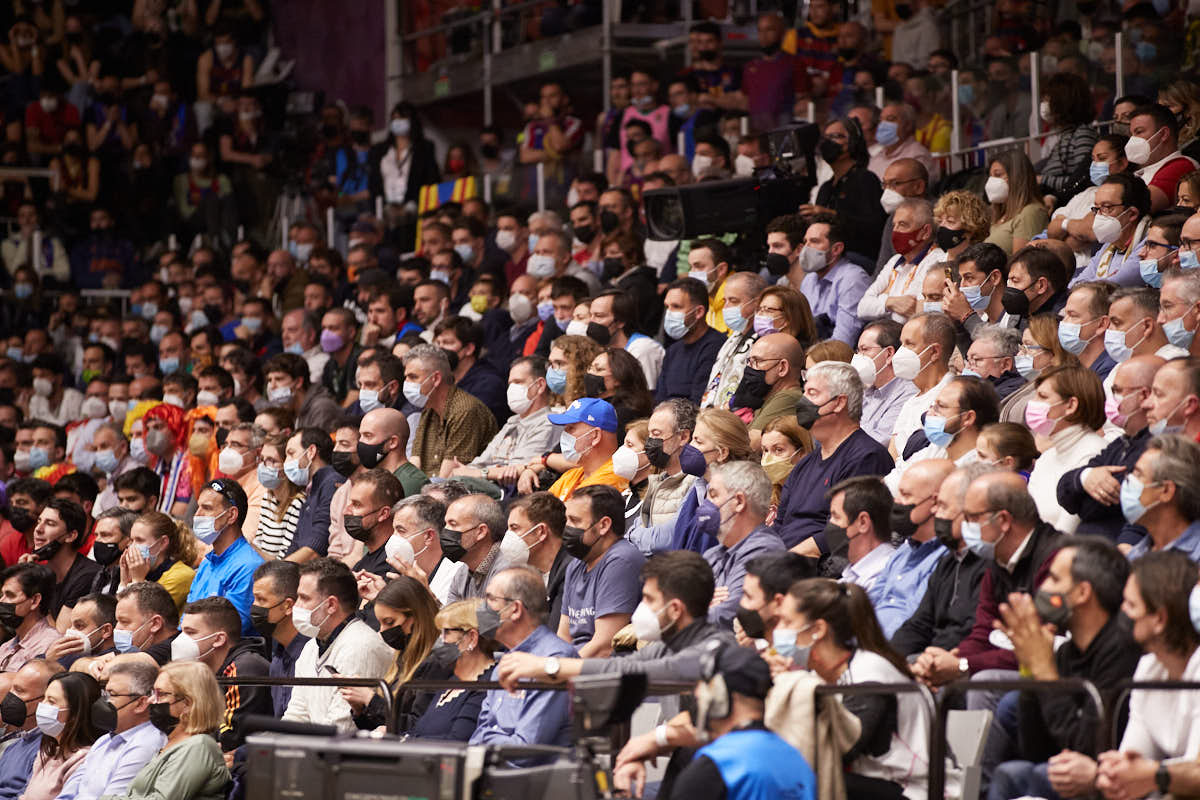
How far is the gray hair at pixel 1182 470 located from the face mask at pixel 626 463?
2.73 meters

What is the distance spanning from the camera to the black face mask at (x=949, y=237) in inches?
339

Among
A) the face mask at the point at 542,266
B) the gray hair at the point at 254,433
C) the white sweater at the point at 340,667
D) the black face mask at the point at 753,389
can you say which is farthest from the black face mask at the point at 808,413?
the face mask at the point at 542,266

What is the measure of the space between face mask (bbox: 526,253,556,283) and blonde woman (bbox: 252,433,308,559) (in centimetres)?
220

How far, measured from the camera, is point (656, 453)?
7.58m

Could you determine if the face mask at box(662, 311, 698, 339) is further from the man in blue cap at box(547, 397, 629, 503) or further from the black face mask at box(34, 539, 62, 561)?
the black face mask at box(34, 539, 62, 561)

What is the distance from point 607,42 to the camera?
14.7 metres

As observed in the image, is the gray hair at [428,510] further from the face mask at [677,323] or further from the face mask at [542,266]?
the face mask at [542,266]

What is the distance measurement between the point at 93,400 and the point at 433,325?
9.49ft

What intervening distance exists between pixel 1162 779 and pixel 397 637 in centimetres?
327

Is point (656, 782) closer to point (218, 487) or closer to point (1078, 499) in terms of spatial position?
point (1078, 499)

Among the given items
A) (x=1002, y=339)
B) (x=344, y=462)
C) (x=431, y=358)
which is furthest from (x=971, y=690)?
(x=431, y=358)

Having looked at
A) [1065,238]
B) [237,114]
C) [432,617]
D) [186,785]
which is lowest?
[186,785]

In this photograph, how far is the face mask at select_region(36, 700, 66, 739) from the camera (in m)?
7.39

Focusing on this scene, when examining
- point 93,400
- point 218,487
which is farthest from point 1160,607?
point 93,400
